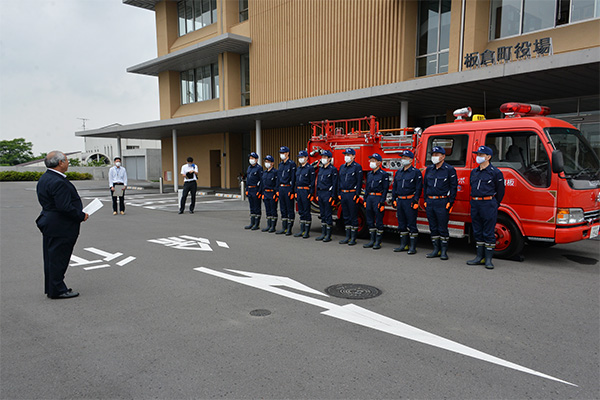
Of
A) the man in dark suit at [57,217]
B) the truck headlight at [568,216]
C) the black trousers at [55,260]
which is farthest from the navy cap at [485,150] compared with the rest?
the black trousers at [55,260]

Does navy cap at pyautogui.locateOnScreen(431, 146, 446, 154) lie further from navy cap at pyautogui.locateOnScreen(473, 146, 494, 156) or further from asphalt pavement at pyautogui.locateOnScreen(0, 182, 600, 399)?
asphalt pavement at pyautogui.locateOnScreen(0, 182, 600, 399)

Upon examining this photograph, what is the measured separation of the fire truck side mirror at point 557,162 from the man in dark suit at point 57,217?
7.06 metres

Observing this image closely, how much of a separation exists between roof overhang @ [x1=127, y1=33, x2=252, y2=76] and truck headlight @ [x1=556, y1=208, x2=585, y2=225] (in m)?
18.5

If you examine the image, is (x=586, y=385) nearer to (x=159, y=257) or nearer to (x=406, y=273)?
(x=406, y=273)

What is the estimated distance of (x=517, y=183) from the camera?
7219mm

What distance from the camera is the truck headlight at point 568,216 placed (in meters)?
6.77

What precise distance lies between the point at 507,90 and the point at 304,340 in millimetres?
10672

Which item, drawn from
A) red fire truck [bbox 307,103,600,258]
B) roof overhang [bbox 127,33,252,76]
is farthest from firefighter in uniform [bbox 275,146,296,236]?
roof overhang [bbox 127,33,252,76]

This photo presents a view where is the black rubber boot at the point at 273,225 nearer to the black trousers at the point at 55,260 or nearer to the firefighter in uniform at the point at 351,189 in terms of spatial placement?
the firefighter in uniform at the point at 351,189

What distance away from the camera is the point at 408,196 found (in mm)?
8156

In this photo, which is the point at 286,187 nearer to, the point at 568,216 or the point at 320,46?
the point at 568,216

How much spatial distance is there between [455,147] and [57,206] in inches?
267

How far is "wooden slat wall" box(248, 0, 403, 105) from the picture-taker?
53.4ft

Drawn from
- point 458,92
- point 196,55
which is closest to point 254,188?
point 458,92
